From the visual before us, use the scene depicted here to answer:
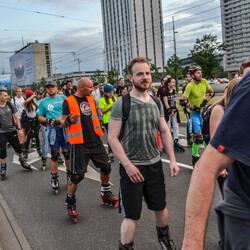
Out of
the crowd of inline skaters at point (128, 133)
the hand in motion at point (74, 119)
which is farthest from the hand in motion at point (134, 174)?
the hand in motion at point (74, 119)

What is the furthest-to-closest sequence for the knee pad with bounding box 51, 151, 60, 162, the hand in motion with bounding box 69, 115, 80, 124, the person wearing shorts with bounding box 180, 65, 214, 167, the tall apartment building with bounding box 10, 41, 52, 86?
the tall apartment building with bounding box 10, 41, 52, 86, the person wearing shorts with bounding box 180, 65, 214, 167, the knee pad with bounding box 51, 151, 60, 162, the hand in motion with bounding box 69, 115, 80, 124

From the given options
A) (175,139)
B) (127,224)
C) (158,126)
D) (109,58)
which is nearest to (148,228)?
(127,224)

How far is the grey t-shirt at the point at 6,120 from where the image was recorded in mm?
7098

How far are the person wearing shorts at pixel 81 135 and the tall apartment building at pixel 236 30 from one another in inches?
4050

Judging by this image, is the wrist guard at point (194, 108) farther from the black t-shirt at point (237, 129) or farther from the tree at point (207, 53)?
the tree at point (207, 53)

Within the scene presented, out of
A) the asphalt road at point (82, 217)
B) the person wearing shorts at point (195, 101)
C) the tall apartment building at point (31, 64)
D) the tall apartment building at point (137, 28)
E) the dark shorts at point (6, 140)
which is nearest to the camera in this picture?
the asphalt road at point (82, 217)

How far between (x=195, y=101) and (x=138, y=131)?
3.85m

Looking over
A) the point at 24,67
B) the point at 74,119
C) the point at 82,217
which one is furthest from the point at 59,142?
the point at 24,67

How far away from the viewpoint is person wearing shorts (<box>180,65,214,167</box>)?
20.4ft

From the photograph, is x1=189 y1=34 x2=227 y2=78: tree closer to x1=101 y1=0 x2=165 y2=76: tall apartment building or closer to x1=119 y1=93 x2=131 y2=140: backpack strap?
x1=119 y1=93 x2=131 y2=140: backpack strap

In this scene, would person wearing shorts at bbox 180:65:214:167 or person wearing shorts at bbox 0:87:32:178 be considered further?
person wearing shorts at bbox 0:87:32:178

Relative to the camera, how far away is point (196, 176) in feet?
3.88

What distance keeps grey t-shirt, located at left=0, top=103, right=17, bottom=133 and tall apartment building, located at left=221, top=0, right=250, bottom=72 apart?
3988 inches

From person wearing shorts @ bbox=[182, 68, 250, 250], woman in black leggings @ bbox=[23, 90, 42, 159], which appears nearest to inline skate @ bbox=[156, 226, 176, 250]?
person wearing shorts @ bbox=[182, 68, 250, 250]
